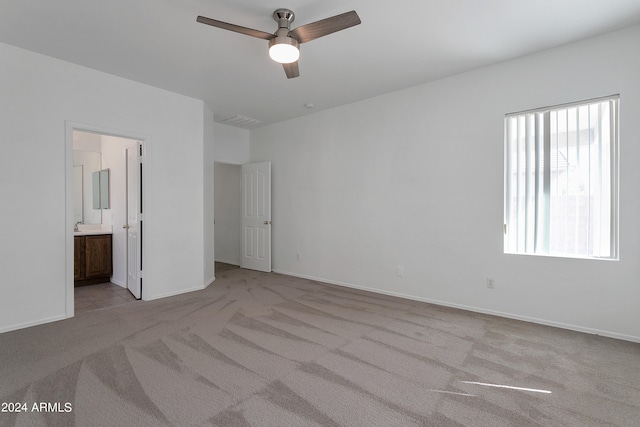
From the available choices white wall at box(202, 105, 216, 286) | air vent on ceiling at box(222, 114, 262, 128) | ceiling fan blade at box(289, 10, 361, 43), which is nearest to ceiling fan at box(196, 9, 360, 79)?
ceiling fan blade at box(289, 10, 361, 43)

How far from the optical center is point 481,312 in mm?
3697

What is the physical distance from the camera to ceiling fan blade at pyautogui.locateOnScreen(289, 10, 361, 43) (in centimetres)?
221

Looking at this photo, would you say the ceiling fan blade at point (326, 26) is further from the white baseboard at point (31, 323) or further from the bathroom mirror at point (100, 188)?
the bathroom mirror at point (100, 188)

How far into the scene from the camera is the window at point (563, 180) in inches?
121

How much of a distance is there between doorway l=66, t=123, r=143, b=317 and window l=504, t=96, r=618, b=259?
15.7ft

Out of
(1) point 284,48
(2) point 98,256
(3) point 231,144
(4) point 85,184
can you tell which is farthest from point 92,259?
(1) point 284,48

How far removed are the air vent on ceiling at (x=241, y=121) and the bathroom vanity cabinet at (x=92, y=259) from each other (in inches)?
114

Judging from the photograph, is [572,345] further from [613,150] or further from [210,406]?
[210,406]

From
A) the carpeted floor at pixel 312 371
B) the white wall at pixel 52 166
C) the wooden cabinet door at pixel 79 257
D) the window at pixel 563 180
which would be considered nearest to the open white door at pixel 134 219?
the white wall at pixel 52 166

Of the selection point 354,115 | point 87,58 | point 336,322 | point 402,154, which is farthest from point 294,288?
point 87,58

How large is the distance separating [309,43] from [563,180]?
9.97 ft

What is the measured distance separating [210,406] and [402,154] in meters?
3.70

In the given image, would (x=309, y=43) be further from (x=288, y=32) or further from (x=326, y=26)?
(x=326, y=26)

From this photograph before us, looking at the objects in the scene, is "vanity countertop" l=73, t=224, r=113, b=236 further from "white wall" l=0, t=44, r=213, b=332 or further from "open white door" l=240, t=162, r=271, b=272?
"open white door" l=240, t=162, r=271, b=272
